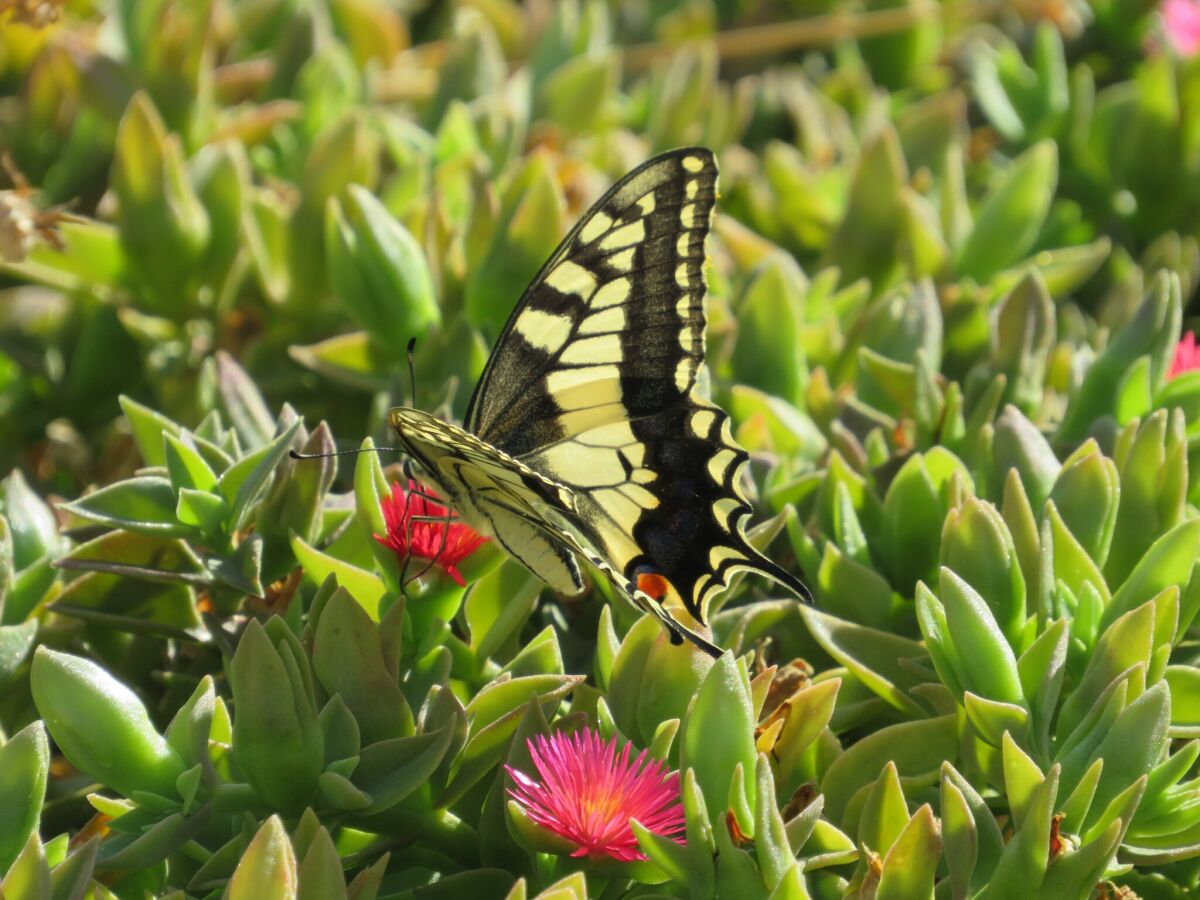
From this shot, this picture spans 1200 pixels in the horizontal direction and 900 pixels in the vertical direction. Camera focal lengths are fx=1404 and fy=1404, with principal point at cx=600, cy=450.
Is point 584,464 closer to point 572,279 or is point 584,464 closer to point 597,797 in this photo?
point 572,279

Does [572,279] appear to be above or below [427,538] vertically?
above

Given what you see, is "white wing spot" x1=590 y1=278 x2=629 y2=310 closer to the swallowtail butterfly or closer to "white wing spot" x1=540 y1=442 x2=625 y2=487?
the swallowtail butterfly

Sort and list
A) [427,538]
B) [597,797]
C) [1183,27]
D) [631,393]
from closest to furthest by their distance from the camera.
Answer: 1. [597,797]
2. [427,538]
3. [631,393]
4. [1183,27]

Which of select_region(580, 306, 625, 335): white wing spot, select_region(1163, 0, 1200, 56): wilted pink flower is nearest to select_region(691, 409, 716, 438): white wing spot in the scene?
select_region(580, 306, 625, 335): white wing spot

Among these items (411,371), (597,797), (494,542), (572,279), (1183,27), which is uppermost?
(1183,27)

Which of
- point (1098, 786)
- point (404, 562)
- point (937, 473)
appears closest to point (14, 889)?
point (404, 562)

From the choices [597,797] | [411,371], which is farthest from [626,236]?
[597,797]

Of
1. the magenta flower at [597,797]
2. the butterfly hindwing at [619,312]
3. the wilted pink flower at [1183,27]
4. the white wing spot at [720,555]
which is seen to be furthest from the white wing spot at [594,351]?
the wilted pink flower at [1183,27]

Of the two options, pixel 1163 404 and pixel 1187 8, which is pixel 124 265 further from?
pixel 1187 8
